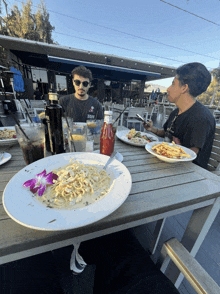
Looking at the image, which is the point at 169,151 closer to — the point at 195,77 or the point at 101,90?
the point at 195,77

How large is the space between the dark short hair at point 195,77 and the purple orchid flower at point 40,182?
2.08 m

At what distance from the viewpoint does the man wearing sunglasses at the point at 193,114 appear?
165cm

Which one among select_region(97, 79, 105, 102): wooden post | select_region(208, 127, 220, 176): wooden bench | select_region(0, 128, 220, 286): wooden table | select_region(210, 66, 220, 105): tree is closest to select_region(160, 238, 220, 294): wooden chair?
select_region(0, 128, 220, 286): wooden table

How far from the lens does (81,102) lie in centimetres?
319

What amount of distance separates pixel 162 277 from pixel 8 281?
2.95ft

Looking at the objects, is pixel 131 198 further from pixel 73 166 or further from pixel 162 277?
pixel 162 277

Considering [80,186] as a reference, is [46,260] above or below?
below

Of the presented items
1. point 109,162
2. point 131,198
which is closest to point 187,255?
point 131,198

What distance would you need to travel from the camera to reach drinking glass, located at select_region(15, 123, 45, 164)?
93 cm

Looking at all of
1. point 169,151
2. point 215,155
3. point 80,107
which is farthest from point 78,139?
point 80,107

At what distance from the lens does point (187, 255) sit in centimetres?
70

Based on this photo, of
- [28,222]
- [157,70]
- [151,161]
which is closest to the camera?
[28,222]

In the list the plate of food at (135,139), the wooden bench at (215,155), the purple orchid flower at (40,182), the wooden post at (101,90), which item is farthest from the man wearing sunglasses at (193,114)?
the wooden post at (101,90)

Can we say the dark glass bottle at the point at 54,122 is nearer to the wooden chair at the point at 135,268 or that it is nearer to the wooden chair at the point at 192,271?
the wooden chair at the point at 135,268
